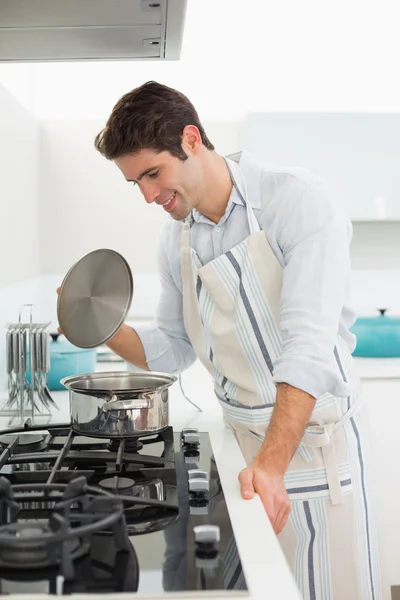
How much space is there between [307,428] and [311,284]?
33 centimetres

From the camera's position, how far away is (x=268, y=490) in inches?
47.4

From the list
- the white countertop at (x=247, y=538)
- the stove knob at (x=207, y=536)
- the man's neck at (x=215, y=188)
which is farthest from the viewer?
the man's neck at (x=215, y=188)

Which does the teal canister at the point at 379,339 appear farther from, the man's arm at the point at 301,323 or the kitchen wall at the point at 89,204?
the man's arm at the point at 301,323

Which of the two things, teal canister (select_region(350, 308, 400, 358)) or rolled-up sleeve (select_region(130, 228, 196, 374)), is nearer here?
rolled-up sleeve (select_region(130, 228, 196, 374))

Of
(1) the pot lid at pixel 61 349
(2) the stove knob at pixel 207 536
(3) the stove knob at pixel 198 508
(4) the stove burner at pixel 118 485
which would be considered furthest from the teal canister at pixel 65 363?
(2) the stove knob at pixel 207 536

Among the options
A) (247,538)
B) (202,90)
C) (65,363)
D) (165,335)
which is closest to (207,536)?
(247,538)

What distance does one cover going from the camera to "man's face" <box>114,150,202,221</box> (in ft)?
4.99

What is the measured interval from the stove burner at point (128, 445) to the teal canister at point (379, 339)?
5.89 ft

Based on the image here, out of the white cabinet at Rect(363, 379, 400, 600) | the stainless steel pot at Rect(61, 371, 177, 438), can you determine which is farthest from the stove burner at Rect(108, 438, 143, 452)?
the white cabinet at Rect(363, 379, 400, 600)

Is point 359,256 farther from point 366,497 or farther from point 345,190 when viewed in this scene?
point 366,497

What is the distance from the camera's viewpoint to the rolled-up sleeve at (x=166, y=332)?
71.7 inches

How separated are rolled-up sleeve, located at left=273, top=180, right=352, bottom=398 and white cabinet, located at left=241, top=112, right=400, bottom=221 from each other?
5.47 ft

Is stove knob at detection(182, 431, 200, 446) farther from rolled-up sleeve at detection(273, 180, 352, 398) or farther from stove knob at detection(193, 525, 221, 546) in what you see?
stove knob at detection(193, 525, 221, 546)

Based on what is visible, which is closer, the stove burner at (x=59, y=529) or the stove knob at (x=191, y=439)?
the stove burner at (x=59, y=529)
